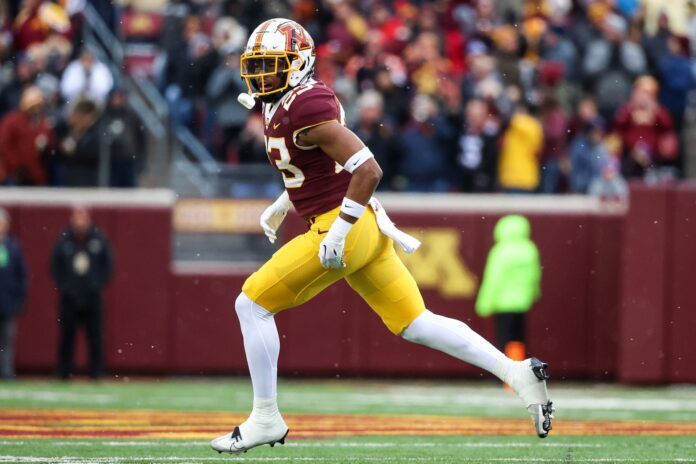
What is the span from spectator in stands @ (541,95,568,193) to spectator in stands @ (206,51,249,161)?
2900 millimetres

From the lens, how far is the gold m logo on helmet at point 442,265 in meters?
14.3

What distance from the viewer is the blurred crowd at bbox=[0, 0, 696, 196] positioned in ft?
46.5

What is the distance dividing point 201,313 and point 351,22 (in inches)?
143

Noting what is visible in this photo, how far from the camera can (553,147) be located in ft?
47.6

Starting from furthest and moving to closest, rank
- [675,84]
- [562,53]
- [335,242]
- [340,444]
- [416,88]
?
1. [562,53]
2. [675,84]
3. [416,88]
4. [340,444]
5. [335,242]

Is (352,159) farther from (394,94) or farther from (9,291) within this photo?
(394,94)

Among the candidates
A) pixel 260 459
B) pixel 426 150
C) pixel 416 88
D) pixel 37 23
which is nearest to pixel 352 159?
pixel 260 459

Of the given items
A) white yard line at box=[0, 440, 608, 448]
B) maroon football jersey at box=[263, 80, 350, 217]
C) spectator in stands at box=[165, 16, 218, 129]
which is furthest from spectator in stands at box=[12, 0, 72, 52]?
maroon football jersey at box=[263, 80, 350, 217]

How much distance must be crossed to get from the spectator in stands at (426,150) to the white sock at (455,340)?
732cm

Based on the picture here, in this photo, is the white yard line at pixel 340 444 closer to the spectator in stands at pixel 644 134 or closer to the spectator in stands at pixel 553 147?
the spectator in stands at pixel 553 147

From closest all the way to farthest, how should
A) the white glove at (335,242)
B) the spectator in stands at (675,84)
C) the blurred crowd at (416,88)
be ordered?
the white glove at (335,242), the blurred crowd at (416,88), the spectator in stands at (675,84)

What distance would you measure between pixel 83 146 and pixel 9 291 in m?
1.54

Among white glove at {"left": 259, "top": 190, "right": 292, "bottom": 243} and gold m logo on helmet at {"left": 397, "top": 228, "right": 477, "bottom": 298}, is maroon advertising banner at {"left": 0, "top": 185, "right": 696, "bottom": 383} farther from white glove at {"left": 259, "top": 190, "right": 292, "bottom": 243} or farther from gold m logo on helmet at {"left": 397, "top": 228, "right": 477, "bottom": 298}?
white glove at {"left": 259, "top": 190, "right": 292, "bottom": 243}

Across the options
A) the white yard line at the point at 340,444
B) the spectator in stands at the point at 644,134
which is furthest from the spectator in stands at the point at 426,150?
the white yard line at the point at 340,444
